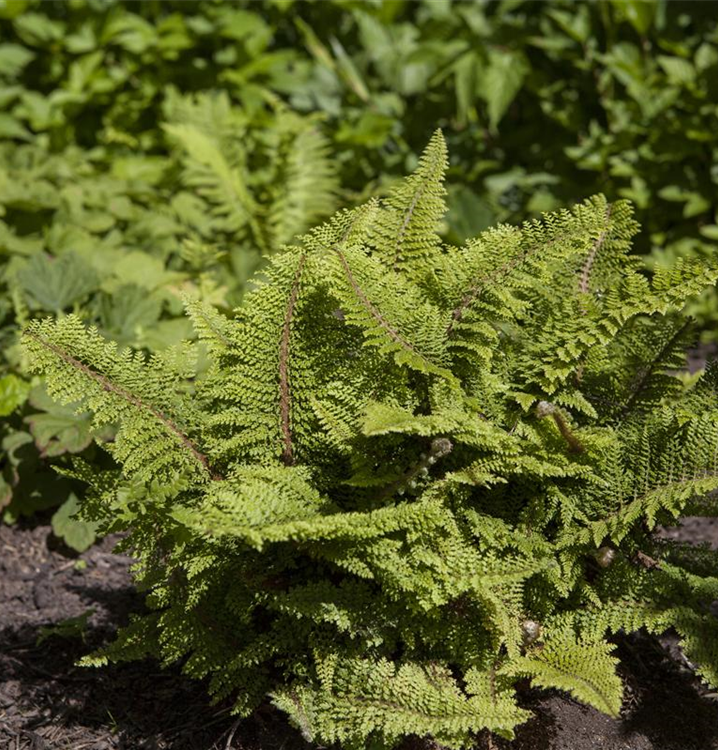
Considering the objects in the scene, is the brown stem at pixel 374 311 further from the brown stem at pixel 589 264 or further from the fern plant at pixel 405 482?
the brown stem at pixel 589 264

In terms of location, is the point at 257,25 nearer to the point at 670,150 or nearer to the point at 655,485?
the point at 670,150

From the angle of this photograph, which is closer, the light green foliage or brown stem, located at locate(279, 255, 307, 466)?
brown stem, located at locate(279, 255, 307, 466)

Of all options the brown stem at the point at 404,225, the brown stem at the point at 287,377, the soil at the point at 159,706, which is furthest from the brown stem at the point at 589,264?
the soil at the point at 159,706

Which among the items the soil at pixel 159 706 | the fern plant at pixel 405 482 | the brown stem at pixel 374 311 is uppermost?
the brown stem at pixel 374 311

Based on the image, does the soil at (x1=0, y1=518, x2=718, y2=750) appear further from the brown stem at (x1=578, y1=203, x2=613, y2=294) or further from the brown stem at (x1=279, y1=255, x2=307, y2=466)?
the brown stem at (x1=578, y1=203, x2=613, y2=294)

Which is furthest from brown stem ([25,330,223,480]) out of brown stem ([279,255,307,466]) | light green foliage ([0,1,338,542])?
light green foliage ([0,1,338,542])

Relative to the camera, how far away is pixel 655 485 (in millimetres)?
2104

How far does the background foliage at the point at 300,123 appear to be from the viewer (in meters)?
4.09

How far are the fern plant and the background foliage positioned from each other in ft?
4.42

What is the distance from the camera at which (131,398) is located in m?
2.08

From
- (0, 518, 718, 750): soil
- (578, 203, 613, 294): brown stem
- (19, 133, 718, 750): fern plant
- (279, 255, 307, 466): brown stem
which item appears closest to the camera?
(19, 133, 718, 750): fern plant

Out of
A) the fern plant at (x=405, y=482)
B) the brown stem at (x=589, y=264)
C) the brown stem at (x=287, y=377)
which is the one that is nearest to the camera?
the fern plant at (x=405, y=482)

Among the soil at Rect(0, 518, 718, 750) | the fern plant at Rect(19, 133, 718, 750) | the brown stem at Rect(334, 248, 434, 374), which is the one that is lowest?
the soil at Rect(0, 518, 718, 750)

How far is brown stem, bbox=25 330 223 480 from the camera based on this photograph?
2.02 meters
